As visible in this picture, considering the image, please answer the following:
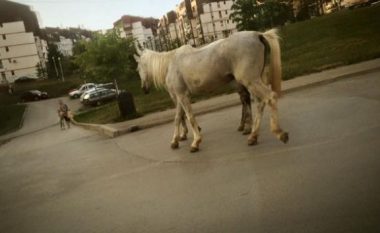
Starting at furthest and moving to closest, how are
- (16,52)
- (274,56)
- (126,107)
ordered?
(16,52), (126,107), (274,56)

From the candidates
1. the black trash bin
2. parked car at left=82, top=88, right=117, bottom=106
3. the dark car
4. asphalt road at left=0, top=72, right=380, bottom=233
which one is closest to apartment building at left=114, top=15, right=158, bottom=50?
the dark car

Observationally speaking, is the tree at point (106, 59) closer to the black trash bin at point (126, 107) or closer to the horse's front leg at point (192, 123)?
the black trash bin at point (126, 107)

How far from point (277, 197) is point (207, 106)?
996 centimetres

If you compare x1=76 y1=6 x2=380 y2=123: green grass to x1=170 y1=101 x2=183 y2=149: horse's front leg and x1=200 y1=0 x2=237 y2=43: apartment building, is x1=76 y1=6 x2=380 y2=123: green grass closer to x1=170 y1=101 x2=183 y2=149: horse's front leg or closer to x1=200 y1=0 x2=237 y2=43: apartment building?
x1=170 y1=101 x2=183 y2=149: horse's front leg

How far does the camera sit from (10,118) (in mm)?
46062

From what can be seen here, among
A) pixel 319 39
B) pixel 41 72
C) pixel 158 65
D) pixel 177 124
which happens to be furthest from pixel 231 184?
pixel 41 72

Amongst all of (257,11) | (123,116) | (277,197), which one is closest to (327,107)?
(277,197)

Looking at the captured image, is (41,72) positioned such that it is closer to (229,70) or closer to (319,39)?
(319,39)

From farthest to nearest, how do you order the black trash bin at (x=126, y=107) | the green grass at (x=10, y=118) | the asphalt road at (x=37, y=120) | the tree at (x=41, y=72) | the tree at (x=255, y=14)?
the tree at (x=41, y=72)
the tree at (x=255, y=14)
the green grass at (x=10, y=118)
the asphalt road at (x=37, y=120)
the black trash bin at (x=126, y=107)

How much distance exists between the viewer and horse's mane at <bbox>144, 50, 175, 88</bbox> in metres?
9.15

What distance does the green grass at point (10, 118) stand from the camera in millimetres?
37706

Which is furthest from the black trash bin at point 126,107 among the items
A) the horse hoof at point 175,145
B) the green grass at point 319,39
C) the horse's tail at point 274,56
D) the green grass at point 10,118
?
the green grass at point 10,118

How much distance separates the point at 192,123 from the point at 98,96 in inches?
1404

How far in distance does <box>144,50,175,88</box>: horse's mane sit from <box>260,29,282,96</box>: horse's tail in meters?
2.25
